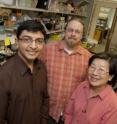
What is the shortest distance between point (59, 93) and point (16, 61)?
713 mm

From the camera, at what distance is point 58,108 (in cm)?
211

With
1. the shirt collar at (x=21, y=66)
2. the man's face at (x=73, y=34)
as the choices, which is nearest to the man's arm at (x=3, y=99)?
the shirt collar at (x=21, y=66)

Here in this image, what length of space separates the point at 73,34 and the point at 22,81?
2.53 feet

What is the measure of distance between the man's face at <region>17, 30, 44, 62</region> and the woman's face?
44 centimetres

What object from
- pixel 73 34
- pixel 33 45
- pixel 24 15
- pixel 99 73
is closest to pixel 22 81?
pixel 33 45

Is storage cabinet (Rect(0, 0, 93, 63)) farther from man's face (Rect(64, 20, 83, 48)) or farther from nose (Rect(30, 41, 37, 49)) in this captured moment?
nose (Rect(30, 41, 37, 49))

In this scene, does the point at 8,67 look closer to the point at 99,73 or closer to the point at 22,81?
the point at 22,81

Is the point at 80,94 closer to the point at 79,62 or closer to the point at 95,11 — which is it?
the point at 79,62

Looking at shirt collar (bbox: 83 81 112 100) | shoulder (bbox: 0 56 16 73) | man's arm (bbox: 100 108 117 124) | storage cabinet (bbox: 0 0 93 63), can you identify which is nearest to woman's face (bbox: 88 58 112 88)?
shirt collar (bbox: 83 81 112 100)

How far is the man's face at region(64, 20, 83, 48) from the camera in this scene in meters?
2.03

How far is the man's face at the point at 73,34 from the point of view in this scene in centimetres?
203

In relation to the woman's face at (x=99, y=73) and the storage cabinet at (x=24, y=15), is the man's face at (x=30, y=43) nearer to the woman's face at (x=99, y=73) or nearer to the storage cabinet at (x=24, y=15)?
the woman's face at (x=99, y=73)

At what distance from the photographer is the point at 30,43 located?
143 centimetres

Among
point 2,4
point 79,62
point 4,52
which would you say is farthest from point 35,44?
point 4,52
